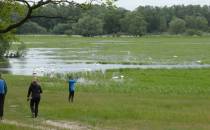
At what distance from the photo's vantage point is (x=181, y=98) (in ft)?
120

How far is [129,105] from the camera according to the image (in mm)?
31062

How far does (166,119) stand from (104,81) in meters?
27.7

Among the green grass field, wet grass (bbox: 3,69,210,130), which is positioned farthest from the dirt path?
wet grass (bbox: 3,69,210,130)

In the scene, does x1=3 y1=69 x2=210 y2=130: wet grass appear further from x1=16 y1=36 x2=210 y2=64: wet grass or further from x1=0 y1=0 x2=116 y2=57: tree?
x1=16 y1=36 x2=210 y2=64: wet grass

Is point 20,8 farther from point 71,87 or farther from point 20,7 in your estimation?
point 71,87

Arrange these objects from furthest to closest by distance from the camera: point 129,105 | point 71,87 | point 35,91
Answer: point 71,87
point 129,105
point 35,91

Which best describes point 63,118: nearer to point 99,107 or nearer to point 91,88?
point 99,107

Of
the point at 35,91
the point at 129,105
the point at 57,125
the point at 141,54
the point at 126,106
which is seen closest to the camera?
the point at 57,125

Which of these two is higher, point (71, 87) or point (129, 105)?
point (71, 87)

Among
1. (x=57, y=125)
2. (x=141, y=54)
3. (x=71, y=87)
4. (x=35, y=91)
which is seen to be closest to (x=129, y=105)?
(x=71, y=87)

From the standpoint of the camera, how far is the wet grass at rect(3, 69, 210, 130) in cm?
2409

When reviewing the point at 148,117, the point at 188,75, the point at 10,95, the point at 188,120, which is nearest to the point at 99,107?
the point at 148,117

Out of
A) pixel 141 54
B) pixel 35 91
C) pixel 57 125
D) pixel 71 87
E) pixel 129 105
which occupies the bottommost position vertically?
pixel 141 54

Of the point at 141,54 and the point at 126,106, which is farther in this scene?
the point at 141,54
